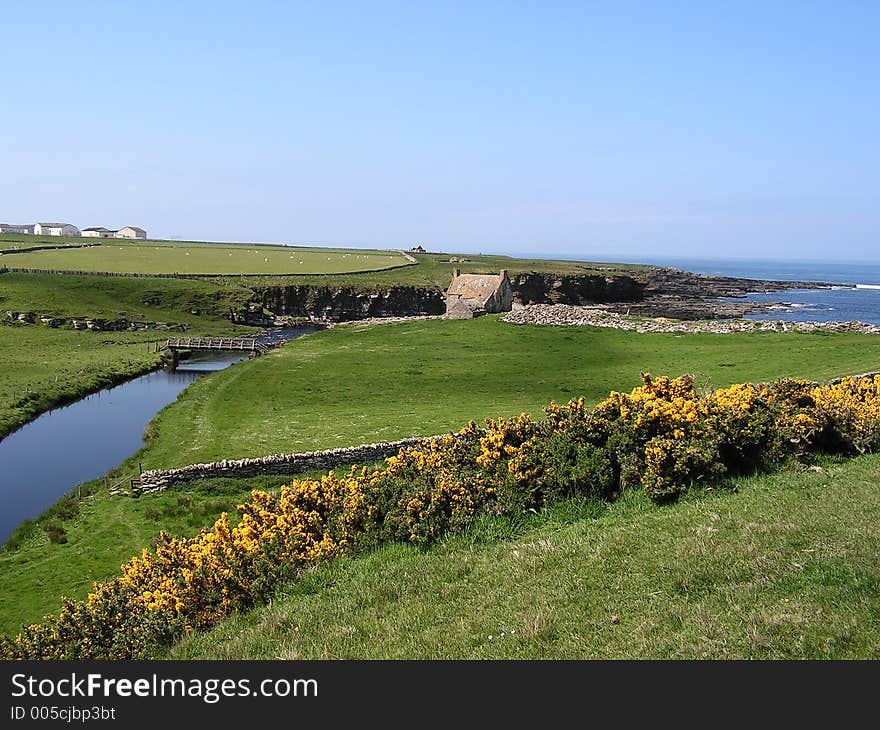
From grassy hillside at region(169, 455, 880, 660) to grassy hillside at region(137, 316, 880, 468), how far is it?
19253 millimetres

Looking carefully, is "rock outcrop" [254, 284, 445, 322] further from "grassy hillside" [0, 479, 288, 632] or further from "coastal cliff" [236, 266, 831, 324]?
"grassy hillside" [0, 479, 288, 632]

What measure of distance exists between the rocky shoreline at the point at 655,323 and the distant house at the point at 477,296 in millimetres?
5191

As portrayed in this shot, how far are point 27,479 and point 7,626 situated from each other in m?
15.8

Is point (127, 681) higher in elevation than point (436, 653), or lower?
higher

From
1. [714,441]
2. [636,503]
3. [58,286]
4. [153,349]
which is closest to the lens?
[636,503]

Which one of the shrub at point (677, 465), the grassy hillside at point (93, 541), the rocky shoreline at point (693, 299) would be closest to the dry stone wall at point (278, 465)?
the grassy hillside at point (93, 541)

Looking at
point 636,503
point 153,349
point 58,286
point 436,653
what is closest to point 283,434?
point 636,503

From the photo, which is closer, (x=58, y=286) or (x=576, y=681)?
(x=576, y=681)

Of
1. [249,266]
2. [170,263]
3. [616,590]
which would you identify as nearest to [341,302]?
[249,266]

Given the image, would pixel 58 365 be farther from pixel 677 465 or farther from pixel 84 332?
pixel 677 465

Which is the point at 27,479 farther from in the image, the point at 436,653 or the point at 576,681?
the point at 576,681

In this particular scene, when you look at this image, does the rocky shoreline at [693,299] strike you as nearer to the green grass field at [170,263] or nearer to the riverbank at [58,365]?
the green grass field at [170,263]

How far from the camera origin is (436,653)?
8969 mm

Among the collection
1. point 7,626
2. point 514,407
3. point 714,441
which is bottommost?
point 7,626
